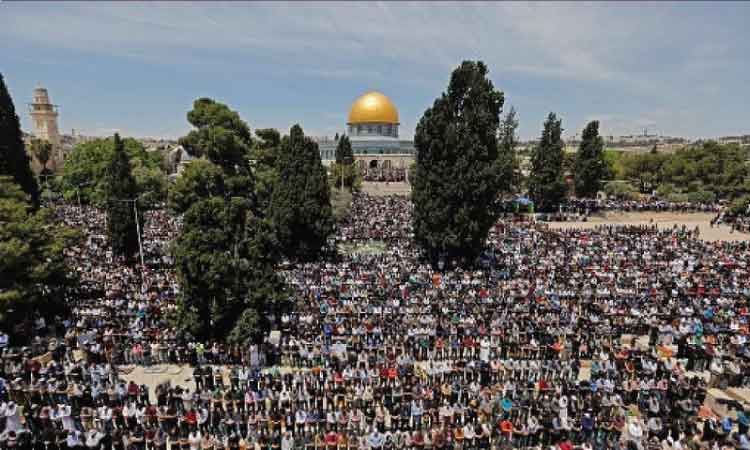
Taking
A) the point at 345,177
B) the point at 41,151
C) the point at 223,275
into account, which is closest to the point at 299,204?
the point at 223,275

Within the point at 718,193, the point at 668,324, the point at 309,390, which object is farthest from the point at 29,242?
the point at 718,193

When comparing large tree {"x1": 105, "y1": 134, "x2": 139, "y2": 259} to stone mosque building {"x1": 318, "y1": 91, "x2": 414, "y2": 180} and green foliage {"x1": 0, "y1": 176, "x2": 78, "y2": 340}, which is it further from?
stone mosque building {"x1": 318, "y1": 91, "x2": 414, "y2": 180}

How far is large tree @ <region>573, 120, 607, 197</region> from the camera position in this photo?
1951 inches

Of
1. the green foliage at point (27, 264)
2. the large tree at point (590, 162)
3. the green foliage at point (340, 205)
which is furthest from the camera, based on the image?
the large tree at point (590, 162)

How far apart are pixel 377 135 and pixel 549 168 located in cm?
4608

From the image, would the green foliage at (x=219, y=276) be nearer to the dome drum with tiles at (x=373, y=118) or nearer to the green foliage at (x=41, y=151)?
the green foliage at (x=41, y=151)

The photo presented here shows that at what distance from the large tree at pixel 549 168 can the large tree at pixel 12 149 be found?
4177 centimetres

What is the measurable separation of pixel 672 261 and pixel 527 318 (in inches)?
552

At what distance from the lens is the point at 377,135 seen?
86.7m

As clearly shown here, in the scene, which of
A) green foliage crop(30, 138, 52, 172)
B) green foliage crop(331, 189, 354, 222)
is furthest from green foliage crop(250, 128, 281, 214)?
green foliage crop(30, 138, 52, 172)

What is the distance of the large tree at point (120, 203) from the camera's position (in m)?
25.2

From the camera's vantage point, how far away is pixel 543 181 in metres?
45.9

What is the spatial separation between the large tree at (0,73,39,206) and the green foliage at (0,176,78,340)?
24.3ft

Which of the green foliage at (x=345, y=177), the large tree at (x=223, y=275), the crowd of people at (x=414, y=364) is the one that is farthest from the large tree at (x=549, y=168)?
the large tree at (x=223, y=275)
